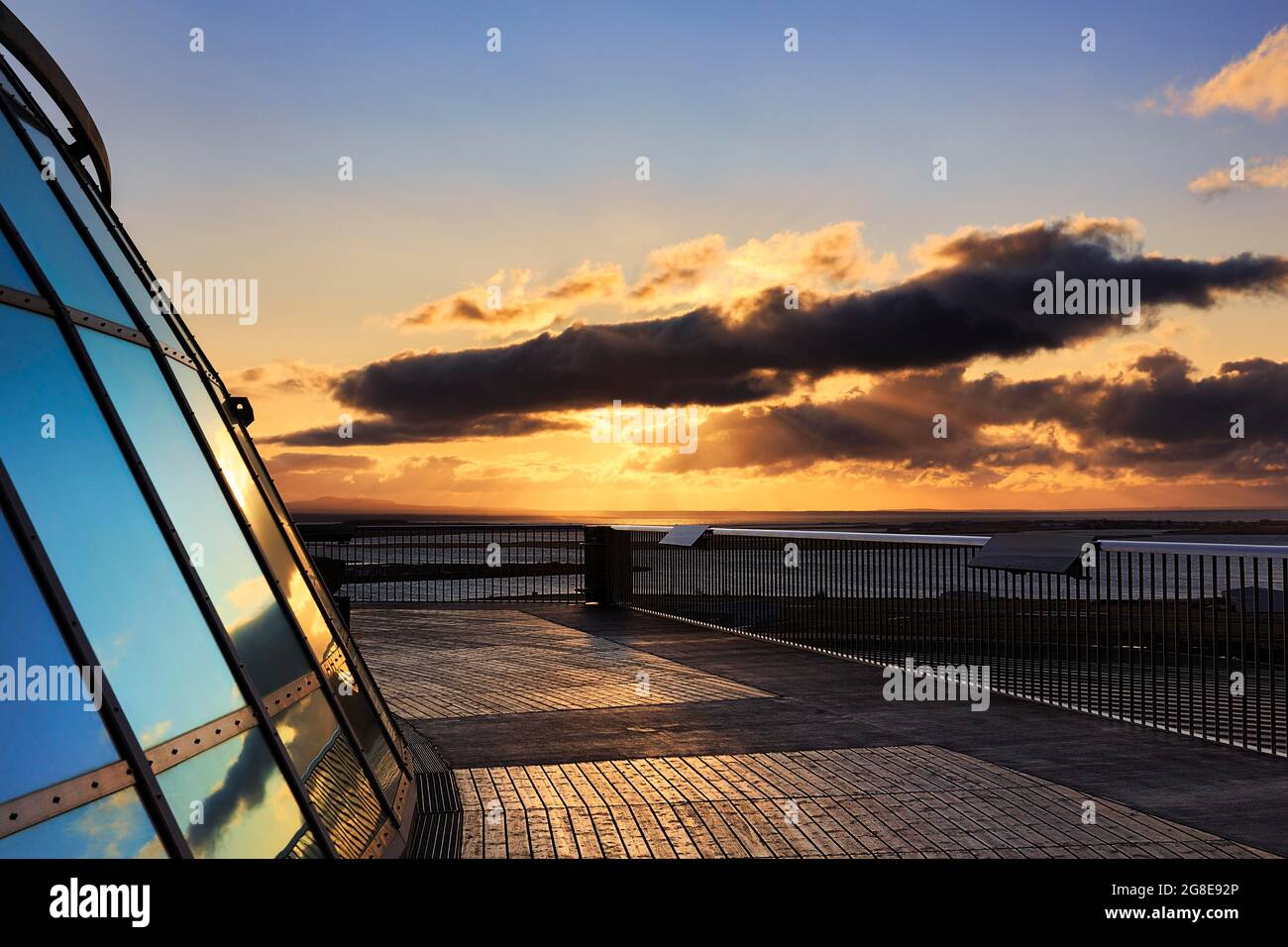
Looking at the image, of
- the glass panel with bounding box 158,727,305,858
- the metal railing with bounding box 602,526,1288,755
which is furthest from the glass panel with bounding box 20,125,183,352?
the metal railing with bounding box 602,526,1288,755

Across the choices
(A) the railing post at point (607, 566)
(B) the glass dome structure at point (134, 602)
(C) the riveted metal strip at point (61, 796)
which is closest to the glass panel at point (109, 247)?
(B) the glass dome structure at point (134, 602)

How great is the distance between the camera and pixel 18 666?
308cm

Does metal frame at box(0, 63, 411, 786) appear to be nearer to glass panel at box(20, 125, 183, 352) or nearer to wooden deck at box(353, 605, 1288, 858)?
glass panel at box(20, 125, 183, 352)

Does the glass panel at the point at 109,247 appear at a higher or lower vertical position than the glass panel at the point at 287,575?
higher

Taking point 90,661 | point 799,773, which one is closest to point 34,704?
point 90,661

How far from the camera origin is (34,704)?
310 centimetres

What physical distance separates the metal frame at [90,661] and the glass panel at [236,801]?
84 mm

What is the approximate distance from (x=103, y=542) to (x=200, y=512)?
3.22 ft

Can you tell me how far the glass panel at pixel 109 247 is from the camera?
17.1 feet

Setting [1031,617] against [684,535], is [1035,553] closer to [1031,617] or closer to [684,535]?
[1031,617]

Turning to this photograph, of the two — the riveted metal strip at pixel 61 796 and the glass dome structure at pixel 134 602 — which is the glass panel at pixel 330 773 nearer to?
the glass dome structure at pixel 134 602

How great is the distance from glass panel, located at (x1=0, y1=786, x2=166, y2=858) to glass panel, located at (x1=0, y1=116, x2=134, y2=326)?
206cm
